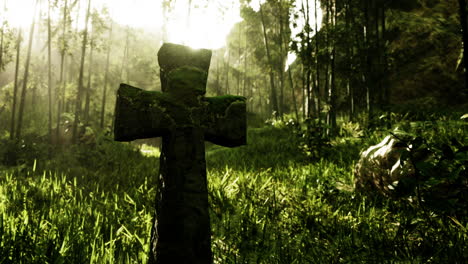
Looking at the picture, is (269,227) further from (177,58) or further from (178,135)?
(177,58)

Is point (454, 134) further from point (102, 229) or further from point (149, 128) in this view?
point (102, 229)

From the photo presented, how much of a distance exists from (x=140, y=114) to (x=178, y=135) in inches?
10.9

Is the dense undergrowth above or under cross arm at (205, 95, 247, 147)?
under

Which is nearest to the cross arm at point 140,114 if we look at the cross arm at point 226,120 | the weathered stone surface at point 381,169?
the cross arm at point 226,120

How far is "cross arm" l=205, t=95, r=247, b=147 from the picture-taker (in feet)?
6.08

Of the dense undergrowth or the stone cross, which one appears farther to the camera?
the dense undergrowth

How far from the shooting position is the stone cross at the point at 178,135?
1557mm

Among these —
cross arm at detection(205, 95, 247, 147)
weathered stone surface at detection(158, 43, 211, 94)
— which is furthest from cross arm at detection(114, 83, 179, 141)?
cross arm at detection(205, 95, 247, 147)

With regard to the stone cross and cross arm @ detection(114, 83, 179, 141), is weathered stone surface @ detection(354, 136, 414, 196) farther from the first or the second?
cross arm @ detection(114, 83, 179, 141)

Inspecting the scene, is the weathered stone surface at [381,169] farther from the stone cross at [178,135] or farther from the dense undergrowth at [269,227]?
the stone cross at [178,135]

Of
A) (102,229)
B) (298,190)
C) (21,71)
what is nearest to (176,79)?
(102,229)

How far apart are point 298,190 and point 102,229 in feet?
7.83

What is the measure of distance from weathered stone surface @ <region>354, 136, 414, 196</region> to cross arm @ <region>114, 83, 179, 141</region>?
2517mm

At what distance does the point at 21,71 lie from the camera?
26016 millimetres
